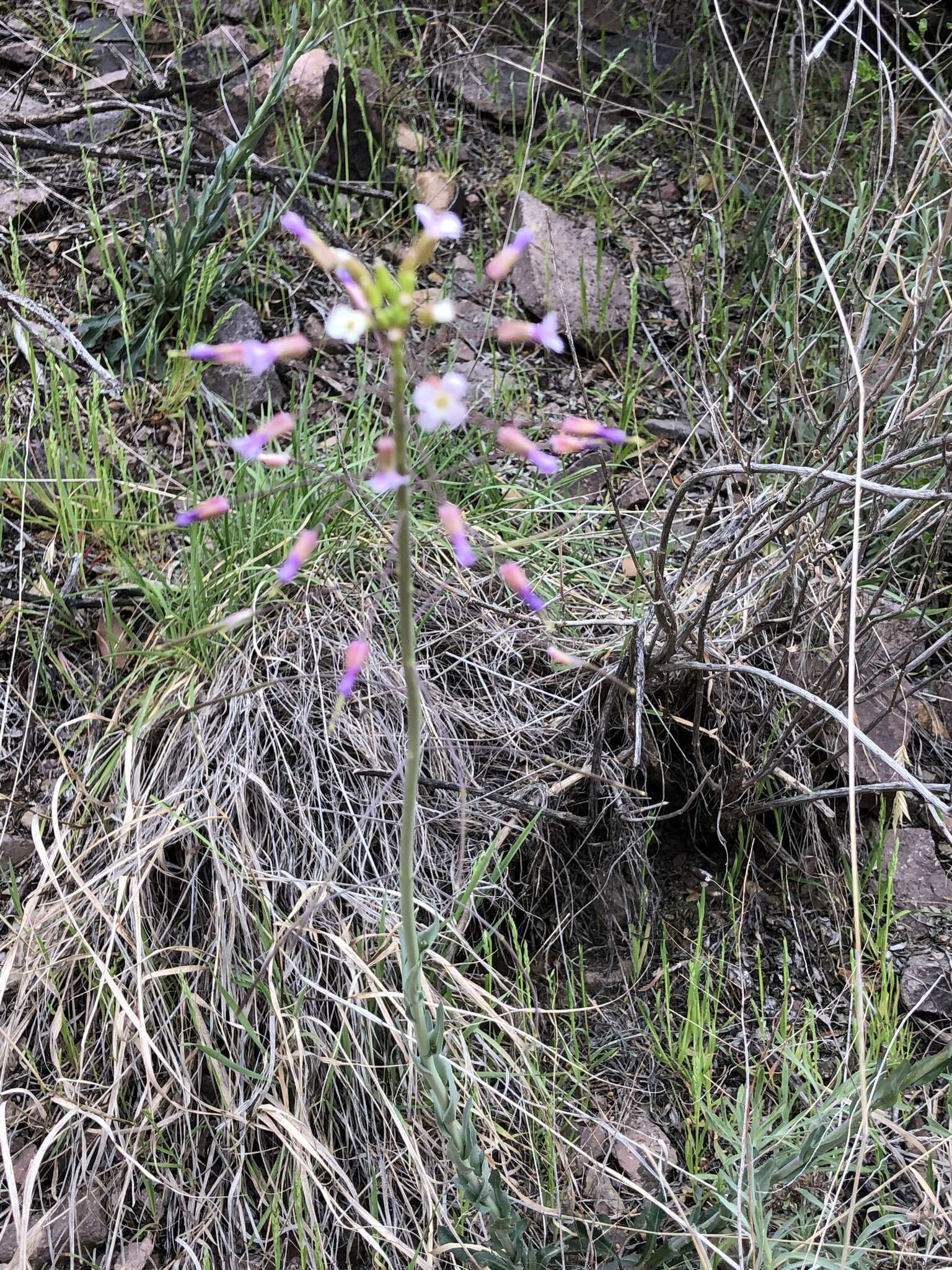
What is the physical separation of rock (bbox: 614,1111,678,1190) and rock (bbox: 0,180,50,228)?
8.52 feet

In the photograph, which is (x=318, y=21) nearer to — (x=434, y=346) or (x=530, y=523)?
(x=434, y=346)

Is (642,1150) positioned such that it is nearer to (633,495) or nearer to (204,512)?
(204,512)

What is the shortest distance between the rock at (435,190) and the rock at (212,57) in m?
0.63

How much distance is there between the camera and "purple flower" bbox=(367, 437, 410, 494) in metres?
0.87

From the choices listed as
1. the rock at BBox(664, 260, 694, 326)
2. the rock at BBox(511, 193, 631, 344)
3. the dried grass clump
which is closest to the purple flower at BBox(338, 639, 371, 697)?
the dried grass clump

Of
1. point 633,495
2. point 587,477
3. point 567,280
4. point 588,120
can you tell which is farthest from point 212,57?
point 633,495

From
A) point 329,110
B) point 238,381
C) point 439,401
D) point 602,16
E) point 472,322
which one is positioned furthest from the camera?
point 602,16

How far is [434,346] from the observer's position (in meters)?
2.79

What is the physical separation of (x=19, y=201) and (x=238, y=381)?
841 mm

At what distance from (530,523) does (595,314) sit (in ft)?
2.87

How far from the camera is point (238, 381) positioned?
2.59 meters

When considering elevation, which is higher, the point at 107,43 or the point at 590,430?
the point at 590,430

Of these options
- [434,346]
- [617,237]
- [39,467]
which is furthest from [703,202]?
[39,467]

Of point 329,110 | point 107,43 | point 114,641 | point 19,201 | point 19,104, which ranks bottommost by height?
point 114,641
